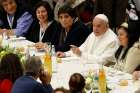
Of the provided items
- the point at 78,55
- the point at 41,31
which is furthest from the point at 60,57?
the point at 41,31

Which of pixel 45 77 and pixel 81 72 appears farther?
pixel 81 72

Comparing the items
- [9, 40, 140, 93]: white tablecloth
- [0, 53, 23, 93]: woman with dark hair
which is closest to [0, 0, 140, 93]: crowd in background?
[0, 53, 23, 93]: woman with dark hair

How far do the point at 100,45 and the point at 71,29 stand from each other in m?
0.80

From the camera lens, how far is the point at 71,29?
22.2ft

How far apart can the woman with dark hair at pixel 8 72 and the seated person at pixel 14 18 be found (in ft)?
10.5

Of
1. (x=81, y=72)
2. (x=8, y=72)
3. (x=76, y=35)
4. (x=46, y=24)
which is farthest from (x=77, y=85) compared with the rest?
(x=46, y=24)

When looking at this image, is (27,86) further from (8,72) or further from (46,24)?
(46,24)

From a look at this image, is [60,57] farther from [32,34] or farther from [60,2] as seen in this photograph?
[60,2]

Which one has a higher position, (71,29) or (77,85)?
(71,29)

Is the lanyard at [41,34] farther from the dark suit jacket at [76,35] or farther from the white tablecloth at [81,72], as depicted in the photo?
the white tablecloth at [81,72]

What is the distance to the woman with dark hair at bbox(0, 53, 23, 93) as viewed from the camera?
435 centimetres

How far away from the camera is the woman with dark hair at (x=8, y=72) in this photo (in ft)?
14.3

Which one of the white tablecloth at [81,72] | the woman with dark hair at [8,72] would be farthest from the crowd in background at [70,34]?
the white tablecloth at [81,72]

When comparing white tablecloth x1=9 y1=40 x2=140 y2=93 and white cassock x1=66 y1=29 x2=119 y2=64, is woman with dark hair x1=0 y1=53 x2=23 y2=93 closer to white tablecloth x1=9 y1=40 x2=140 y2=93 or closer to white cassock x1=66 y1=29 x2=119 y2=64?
white tablecloth x1=9 y1=40 x2=140 y2=93
